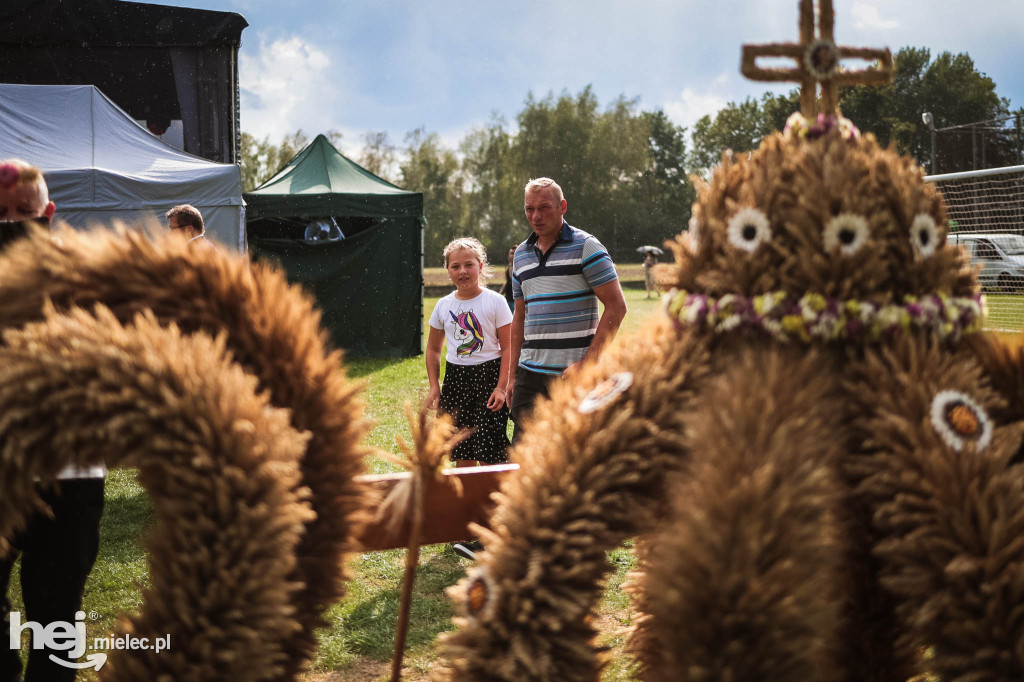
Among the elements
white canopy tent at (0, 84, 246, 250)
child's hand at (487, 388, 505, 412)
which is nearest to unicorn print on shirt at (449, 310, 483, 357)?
child's hand at (487, 388, 505, 412)

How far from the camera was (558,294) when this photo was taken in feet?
13.4

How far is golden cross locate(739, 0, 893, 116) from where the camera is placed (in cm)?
131

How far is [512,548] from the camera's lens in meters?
1.09

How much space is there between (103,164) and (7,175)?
289 inches

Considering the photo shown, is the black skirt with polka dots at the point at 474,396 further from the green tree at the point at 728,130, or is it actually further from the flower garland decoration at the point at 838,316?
the green tree at the point at 728,130

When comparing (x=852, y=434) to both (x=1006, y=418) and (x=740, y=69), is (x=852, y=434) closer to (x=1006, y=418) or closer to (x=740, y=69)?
(x=1006, y=418)

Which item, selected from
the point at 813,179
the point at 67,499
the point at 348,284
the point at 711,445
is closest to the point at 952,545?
the point at 711,445

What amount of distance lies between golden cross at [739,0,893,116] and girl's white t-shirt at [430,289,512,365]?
139 inches

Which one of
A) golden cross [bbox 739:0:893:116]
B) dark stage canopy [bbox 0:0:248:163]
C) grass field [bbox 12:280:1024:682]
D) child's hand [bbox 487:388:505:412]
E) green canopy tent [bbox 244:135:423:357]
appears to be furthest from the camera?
green canopy tent [bbox 244:135:423:357]

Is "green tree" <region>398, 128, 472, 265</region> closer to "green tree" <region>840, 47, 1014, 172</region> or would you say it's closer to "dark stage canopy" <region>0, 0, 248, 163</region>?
"green tree" <region>840, 47, 1014, 172</region>

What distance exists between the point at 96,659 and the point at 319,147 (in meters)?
12.0

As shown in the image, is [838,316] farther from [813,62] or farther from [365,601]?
[365,601]

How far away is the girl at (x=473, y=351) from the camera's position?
4.79 metres

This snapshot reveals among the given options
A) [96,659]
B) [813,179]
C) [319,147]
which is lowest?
[96,659]
